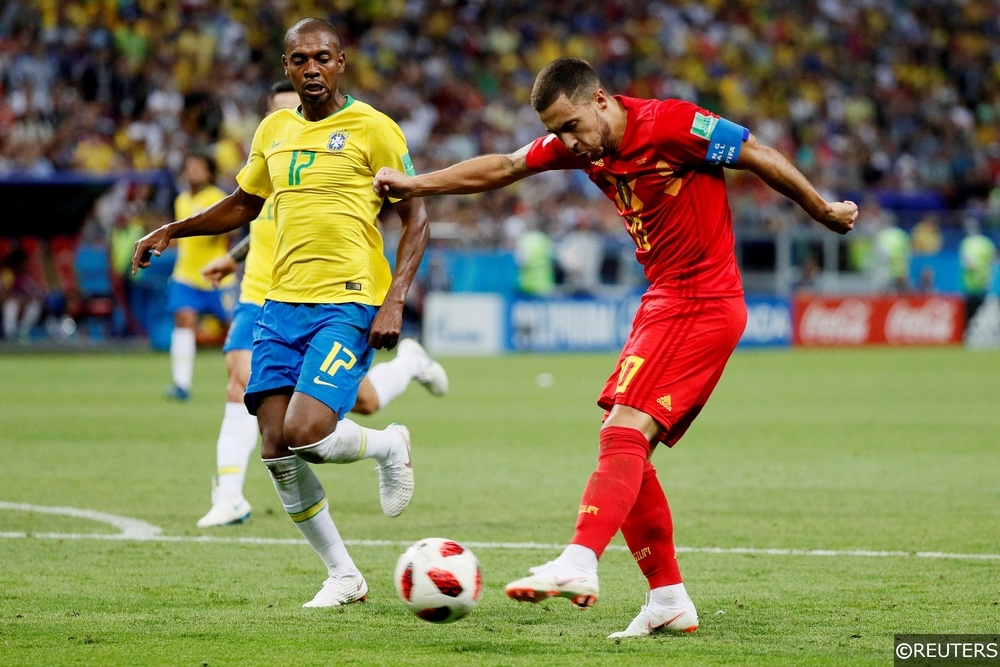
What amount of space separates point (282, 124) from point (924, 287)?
2413 cm

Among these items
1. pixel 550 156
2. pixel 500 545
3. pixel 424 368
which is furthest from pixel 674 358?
pixel 424 368

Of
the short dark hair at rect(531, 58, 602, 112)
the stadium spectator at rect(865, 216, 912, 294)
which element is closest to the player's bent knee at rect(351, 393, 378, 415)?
the short dark hair at rect(531, 58, 602, 112)

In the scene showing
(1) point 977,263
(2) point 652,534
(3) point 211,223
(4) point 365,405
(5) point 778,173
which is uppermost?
(5) point 778,173

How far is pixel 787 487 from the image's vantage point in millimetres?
9609

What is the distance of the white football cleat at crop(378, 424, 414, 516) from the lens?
631cm

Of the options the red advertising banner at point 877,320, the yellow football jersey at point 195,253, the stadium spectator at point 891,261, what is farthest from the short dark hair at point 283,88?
the stadium spectator at point 891,261

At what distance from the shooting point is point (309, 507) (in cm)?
585

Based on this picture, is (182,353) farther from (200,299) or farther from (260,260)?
(260,260)

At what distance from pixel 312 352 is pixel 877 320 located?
23213 mm

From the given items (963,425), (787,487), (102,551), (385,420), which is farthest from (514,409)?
(102,551)

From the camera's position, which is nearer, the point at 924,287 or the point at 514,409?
the point at 514,409

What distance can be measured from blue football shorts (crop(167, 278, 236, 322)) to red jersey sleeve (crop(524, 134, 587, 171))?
8.73m

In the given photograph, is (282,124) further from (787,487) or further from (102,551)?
(787,487)

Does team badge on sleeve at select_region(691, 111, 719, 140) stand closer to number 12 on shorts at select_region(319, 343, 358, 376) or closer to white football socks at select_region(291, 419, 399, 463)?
number 12 on shorts at select_region(319, 343, 358, 376)
